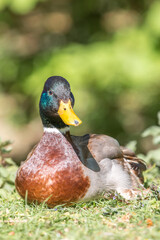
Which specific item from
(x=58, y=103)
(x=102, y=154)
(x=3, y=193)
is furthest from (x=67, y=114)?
(x=3, y=193)

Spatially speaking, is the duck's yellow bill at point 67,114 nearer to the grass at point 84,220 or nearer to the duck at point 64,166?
the duck at point 64,166

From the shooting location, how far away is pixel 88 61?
20.1ft

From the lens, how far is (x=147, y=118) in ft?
25.7

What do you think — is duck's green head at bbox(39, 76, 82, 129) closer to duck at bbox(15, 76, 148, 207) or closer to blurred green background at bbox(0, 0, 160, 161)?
duck at bbox(15, 76, 148, 207)

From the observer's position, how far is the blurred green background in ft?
19.6

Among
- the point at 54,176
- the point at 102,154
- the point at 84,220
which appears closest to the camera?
the point at 84,220

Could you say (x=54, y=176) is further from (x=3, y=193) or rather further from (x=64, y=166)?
(x=3, y=193)

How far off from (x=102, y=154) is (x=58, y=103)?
2.25ft

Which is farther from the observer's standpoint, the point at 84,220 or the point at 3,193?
the point at 3,193

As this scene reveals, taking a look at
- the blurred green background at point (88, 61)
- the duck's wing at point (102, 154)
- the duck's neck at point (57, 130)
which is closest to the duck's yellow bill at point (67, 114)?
the duck's neck at point (57, 130)

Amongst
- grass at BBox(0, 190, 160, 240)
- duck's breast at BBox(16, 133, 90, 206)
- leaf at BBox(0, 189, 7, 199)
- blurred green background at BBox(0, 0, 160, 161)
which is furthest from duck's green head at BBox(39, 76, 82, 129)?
blurred green background at BBox(0, 0, 160, 161)

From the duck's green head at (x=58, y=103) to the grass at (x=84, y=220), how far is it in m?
0.72

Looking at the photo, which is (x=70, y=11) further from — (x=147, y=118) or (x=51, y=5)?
(x=147, y=118)

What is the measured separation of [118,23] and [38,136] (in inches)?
120
